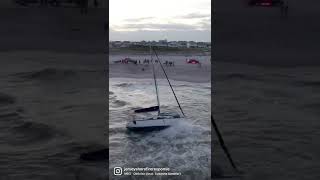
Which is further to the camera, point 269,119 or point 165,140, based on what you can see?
point 269,119

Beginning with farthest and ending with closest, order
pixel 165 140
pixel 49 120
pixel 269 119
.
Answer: pixel 269 119 < pixel 49 120 < pixel 165 140

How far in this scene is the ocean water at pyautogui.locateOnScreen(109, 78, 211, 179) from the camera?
21.1 meters

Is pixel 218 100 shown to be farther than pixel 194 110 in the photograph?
Yes

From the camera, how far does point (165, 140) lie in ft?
81.9

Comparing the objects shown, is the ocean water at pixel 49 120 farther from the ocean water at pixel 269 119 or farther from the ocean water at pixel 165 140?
the ocean water at pixel 269 119

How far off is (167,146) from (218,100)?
20.6 metres

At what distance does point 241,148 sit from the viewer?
28.5 meters

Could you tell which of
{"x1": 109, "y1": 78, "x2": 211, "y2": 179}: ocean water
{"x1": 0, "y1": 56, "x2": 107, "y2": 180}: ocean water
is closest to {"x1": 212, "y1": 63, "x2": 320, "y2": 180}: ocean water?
{"x1": 109, "y1": 78, "x2": 211, "y2": 179}: ocean water

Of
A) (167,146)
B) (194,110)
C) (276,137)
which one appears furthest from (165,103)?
(167,146)

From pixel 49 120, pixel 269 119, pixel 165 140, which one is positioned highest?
pixel 165 140

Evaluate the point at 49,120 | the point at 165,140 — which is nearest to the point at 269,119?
the point at 165,140

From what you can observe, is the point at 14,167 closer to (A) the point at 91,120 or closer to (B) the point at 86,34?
(A) the point at 91,120

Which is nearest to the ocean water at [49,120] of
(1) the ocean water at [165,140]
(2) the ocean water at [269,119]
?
(1) the ocean water at [165,140]

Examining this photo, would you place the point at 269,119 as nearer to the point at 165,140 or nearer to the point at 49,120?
the point at 165,140
